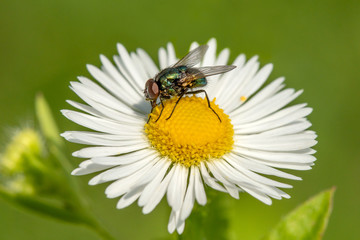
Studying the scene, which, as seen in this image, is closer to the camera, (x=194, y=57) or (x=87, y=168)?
(x=87, y=168)

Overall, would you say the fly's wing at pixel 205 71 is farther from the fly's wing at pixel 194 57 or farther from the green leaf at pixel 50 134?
the green leaf at pixel 50 134

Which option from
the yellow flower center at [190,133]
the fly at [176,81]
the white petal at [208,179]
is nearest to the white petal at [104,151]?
the yellow flower center at [190,133]

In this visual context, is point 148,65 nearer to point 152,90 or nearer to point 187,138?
point 152,90

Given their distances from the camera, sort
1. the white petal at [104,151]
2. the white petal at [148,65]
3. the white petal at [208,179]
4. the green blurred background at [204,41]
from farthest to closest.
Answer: the green blurred background at [204,41] → the white petal at [148,65] → the white petal at [104,151] → the white petal at [208,179]

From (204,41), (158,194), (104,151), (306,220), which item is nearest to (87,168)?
(104,151)

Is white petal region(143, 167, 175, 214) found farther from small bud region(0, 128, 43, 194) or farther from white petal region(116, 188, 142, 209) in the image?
small bud region(0, 128, 43, 194)

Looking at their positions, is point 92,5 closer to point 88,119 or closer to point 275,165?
point 88,119

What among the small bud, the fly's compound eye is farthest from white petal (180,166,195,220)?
the small bud
